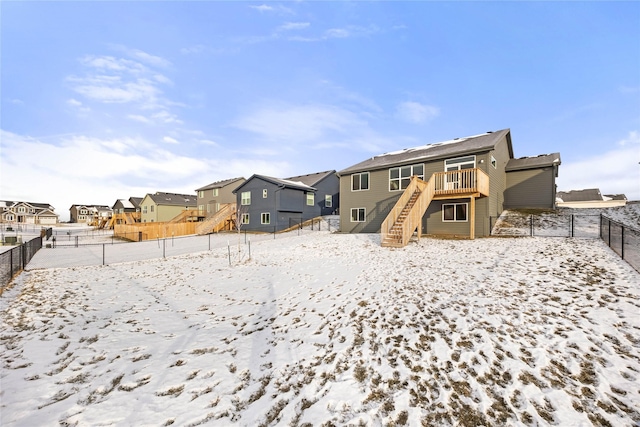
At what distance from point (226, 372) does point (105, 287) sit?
860 cm

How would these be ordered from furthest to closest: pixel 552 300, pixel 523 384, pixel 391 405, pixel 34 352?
1. pixel 552 300
2. pixel 34 352
3. pixel 523 384
4. pixel 391 405

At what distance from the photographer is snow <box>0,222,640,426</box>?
3.48 meters

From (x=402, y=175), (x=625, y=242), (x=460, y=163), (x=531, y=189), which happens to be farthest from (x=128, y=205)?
(x=625, y=242)

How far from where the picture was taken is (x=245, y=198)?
33062 mm

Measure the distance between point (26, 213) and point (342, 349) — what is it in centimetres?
11514

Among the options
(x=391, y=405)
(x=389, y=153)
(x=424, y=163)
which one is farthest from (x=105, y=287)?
(x=389, y=153)

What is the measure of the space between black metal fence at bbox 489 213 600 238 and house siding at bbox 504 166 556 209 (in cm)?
242

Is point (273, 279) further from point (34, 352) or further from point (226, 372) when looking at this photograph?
point (34, 352)

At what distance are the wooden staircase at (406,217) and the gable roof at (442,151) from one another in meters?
3.13

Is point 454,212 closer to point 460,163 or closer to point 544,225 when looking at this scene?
point 460,163

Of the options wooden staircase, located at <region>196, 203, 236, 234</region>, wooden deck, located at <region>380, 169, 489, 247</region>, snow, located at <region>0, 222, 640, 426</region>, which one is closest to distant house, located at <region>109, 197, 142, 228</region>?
wooden staircase, located at <region>196, 203, 236, 234</region>

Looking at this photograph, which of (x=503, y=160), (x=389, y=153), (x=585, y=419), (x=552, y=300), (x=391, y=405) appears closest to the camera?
(x=585, y=419)

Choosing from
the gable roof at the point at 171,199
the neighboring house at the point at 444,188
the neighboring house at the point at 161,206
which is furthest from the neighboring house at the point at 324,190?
the gable roof at the point at 171,199

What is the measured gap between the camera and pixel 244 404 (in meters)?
3.69
